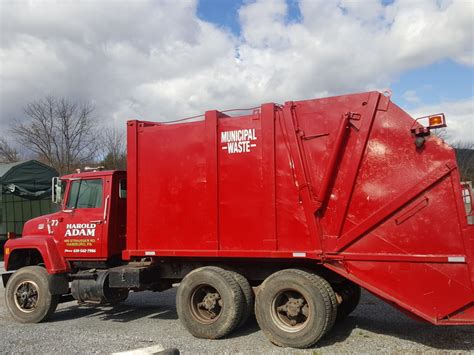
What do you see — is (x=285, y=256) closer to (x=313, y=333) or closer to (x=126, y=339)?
(x=313, y=333)

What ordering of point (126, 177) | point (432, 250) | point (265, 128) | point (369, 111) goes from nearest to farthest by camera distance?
point (432, 250) < point (369, 111) < point (265, 128) < point (126, 177)

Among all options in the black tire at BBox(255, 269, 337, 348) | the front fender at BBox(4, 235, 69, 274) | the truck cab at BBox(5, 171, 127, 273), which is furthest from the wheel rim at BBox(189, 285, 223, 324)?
the front fender at BBox(4, 235, 69, 274)

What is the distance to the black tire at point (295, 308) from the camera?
6.13 metres

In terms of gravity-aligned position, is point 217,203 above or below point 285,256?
above

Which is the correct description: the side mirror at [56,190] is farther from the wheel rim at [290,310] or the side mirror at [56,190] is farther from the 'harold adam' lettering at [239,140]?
the wheel rim at [290,310]

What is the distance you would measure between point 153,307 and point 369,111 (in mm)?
5827

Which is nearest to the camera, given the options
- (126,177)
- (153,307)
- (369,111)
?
(369,111)

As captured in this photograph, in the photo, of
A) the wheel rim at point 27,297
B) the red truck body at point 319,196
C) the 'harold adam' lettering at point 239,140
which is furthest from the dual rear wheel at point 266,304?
the wheel rim at point 27,297

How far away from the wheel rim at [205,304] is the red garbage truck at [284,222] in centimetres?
2

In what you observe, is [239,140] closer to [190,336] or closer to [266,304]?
[266,304]

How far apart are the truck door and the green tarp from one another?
13.0 meters

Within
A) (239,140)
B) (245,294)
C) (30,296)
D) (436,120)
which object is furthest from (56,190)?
(436,120)

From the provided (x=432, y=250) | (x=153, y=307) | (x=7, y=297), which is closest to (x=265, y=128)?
(x=432, y=250)

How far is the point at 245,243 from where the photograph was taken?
22.3ft
